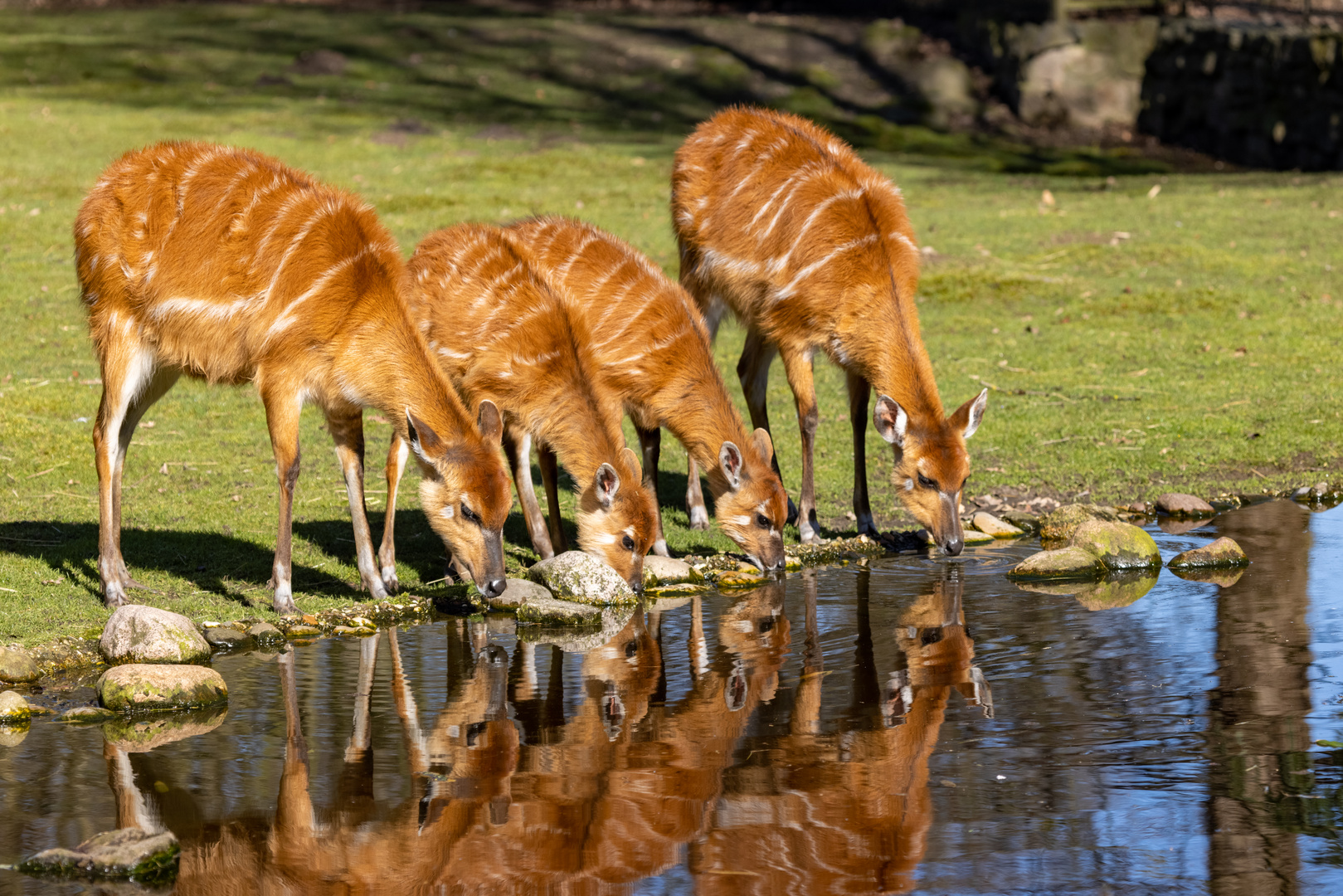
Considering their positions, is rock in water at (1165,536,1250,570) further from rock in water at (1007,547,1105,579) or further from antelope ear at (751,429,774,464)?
antelope ear at (751,429,774,464)

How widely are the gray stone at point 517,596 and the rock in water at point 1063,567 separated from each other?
2.71 metres

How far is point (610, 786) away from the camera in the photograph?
558cm

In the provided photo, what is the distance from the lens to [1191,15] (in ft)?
90.0

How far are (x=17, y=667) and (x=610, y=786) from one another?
3147 mm

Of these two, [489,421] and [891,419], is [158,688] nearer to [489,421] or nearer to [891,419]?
[489,421]

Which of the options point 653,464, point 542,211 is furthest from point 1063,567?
point 542,211

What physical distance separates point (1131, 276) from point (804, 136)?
7220 millimetres

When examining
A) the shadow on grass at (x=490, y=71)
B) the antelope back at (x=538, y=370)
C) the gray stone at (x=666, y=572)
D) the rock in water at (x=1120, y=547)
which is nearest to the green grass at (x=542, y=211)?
the shadow on grass at (x=490, y=71)

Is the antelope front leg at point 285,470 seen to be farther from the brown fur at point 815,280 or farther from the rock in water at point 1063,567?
the rock in water at point 1063,567

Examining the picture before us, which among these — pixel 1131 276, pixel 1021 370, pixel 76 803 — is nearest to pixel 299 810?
pixel 76 803

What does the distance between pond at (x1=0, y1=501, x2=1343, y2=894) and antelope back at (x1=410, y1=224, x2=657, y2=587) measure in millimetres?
666

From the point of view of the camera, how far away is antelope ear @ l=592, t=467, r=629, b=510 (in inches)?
324

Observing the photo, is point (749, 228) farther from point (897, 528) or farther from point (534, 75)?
point (534, 75)

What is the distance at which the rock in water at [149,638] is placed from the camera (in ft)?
23.1
